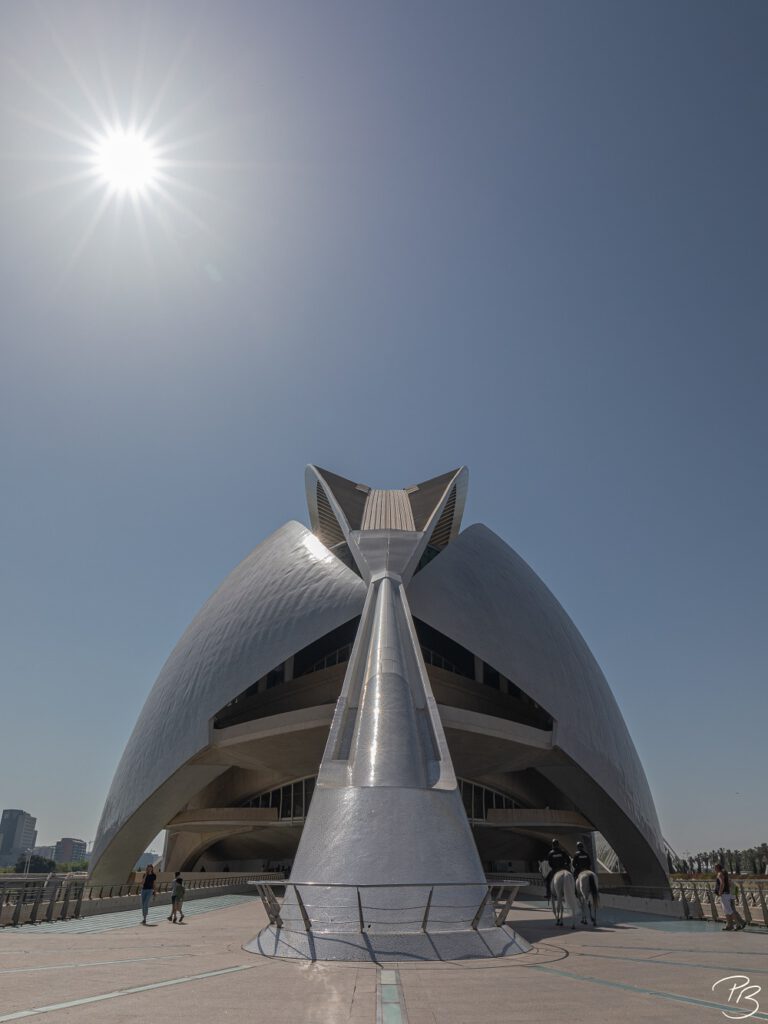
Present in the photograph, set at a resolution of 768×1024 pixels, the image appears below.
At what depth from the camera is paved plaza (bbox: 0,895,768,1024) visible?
3.99 metres

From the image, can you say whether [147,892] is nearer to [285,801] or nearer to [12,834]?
[285,801]

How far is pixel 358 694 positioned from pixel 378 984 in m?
9.09

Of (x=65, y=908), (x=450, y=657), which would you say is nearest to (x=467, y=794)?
(x=450, y=657)

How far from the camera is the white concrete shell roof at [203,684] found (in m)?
20.9

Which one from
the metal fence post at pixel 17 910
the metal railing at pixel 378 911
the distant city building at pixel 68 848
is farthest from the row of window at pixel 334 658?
the distant city building at pixel 68 848

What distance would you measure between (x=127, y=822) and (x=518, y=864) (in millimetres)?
15104

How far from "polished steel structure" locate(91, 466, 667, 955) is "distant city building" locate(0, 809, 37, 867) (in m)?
133

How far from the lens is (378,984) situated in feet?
16.7

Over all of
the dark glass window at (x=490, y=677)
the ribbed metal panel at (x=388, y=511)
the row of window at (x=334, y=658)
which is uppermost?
the ribbed metal panel at (x=388, y=511)

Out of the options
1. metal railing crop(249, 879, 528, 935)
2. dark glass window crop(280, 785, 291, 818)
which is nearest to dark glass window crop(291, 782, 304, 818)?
dark glass window crop(280, 785, 291, 818)

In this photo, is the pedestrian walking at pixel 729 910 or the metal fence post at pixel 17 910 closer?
the pedestrian walking at pixel 729 910

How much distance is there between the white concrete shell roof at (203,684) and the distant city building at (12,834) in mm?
134726

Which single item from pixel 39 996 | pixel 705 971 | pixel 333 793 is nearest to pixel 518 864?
pixel 333 793

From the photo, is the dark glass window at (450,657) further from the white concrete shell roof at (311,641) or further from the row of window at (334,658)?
the white concrete shell roof at (311,641)
